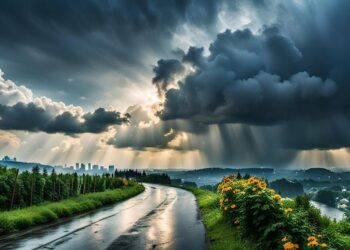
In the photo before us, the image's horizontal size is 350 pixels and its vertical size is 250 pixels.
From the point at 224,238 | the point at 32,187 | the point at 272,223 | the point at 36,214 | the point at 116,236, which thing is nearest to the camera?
the point at 272,223

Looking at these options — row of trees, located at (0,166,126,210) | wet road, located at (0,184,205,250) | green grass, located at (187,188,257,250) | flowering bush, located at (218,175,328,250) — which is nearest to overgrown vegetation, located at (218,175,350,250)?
flowering bush, located at (218,175,328,250)

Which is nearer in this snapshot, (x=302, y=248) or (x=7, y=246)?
(x=302, y=248)

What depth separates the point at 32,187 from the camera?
28234 millimetres

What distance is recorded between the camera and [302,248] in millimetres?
9695

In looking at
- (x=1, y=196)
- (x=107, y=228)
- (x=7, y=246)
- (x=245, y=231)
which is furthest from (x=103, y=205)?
(x=245, y=231)

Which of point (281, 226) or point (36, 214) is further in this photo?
point (36, 214)

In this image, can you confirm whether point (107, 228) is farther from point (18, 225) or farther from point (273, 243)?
point (273, 243)

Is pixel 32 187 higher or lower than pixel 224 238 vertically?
higher

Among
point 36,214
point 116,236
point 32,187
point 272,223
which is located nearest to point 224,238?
point 272,223

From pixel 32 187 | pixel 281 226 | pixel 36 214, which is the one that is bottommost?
pixel 36 214

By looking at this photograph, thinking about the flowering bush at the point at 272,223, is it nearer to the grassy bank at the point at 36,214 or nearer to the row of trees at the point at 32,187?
the grassy bank at the point at 36,214

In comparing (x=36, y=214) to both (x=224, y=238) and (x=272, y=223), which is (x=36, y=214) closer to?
(x=224, y=238)

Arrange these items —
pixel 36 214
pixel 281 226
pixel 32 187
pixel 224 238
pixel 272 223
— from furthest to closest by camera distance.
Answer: pixel 32 187, pixel 36 214, pixel 224 238, pixel 272 223, pixel 281 226

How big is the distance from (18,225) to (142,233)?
6234mm
